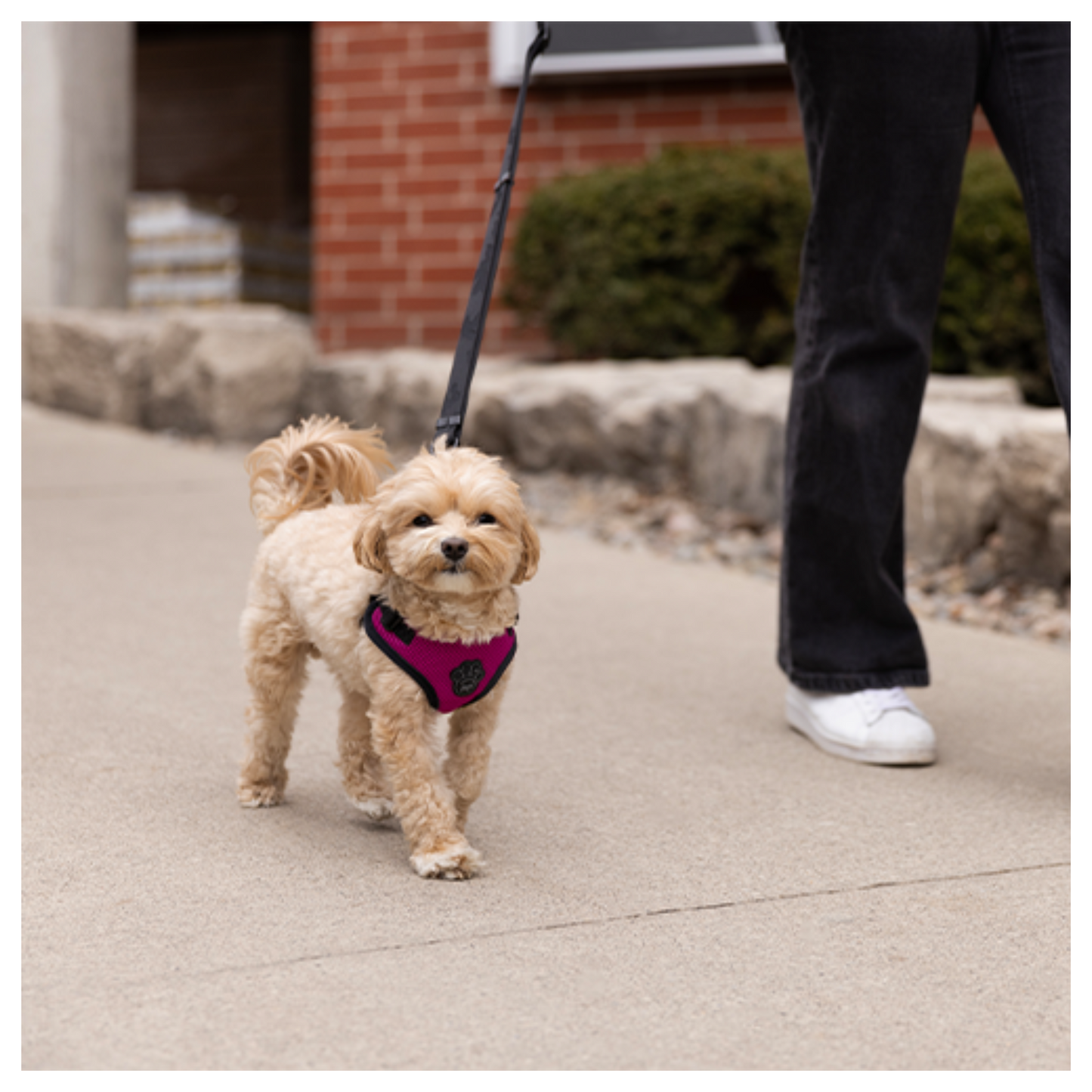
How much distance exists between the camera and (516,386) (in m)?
7.13

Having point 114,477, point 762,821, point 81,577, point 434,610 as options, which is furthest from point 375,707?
point 114,477

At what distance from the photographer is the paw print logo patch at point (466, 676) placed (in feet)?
8.52

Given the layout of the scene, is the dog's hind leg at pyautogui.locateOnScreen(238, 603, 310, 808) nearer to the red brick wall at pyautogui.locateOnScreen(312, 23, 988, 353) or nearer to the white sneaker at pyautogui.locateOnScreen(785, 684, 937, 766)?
the white sneaker at pyautogui.locateOnScreen(785, 684, 937, 766)

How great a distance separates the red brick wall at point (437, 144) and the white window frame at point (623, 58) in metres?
0.19

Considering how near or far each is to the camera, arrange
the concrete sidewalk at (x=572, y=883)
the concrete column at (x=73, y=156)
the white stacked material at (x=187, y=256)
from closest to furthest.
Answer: the concrete sidewalk at (x=572, y=883), the concrete column at (x=73, y=156), the white stacked material at (x=187, y=256)

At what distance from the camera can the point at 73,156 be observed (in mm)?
9367

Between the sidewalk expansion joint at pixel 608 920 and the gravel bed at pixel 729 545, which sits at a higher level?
the gravel bed at pixel 729 545

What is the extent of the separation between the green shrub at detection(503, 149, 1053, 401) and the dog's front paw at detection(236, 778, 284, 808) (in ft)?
15.6

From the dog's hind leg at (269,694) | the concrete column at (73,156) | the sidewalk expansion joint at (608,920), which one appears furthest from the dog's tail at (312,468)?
the concrete column at (73,156)

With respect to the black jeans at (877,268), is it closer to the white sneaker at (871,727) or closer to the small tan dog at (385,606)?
the white sneaker at (871,727)

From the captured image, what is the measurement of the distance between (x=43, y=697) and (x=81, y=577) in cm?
148

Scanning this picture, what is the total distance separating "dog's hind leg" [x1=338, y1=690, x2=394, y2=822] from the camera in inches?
114

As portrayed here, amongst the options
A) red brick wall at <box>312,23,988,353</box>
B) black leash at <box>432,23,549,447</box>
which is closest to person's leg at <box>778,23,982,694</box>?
black leash at <box>432,23,549,447</box>
